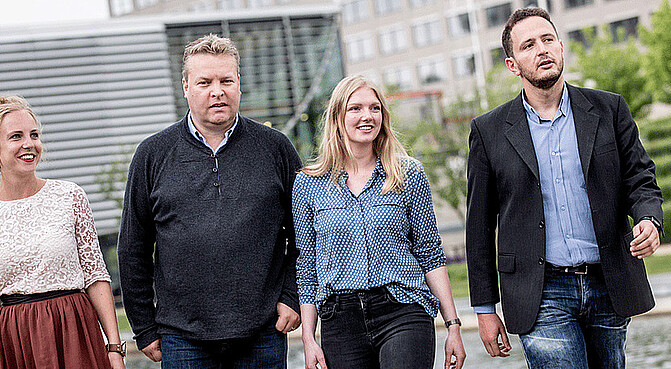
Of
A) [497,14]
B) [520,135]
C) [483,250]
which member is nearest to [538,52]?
[520,135]

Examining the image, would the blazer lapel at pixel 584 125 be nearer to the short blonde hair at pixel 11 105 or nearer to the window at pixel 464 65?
the short blonde hair at pixel 11 105

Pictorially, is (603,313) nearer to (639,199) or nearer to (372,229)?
(639,199)

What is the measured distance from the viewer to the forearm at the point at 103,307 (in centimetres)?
448

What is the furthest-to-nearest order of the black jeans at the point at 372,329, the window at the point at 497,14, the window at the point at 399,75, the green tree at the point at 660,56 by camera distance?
the window at the point at 399,75 → the window at the point at 497,14 → the green tree at the point at 660,56 → the black jeans at the point at 372,329


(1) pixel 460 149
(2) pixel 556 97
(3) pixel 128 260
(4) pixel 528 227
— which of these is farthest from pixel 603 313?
(1) pixel 460 149

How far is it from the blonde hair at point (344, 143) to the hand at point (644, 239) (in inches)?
44.1

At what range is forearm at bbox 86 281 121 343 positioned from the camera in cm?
448

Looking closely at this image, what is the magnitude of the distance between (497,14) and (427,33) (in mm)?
7074

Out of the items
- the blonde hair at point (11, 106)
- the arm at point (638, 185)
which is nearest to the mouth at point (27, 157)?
the blonde hair at point (11, 106)

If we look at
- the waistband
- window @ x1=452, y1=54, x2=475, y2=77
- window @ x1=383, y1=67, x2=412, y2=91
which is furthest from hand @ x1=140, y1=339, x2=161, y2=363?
window @ x1=383, y1=67, x2=412, y2=91

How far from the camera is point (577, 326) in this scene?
4074mm

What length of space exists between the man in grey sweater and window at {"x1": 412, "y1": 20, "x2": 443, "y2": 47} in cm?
5956

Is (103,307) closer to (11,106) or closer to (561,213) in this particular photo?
(11,106)

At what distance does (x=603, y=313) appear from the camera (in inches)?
161
